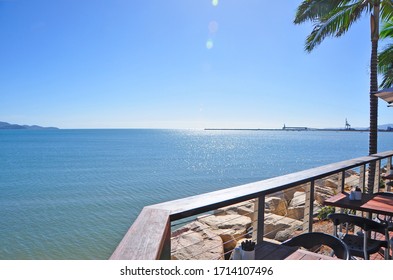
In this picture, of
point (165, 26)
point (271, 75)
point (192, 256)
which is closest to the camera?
point (192, 256)

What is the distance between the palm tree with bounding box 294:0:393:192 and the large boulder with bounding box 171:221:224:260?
317cm

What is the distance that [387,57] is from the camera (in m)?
7.46

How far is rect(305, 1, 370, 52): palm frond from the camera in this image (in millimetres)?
5859

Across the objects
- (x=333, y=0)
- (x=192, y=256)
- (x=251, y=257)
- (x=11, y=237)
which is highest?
(x=333, y=0)

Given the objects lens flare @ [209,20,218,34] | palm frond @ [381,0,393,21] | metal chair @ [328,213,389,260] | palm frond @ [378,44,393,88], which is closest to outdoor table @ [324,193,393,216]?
metal chair @ [328,213,389,260]

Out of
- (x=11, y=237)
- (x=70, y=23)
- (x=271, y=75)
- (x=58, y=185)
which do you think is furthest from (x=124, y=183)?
(x=271, y=75)

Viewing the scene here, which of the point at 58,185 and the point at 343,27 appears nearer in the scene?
the point at 343,27

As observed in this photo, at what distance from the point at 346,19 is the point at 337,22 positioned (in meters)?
0.18

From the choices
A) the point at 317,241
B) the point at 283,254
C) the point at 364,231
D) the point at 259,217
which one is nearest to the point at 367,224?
the point at 364,231

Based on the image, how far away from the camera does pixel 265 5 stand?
8.09 meters

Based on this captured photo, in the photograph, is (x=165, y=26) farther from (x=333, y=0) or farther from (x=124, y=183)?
(x=124, y=183)

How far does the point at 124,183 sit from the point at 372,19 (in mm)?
16415

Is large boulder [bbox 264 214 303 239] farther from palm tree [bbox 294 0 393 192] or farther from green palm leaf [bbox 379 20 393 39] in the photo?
green palm leaf [bbox 379 20 393 39]

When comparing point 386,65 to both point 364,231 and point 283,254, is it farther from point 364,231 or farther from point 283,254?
point 283,254
